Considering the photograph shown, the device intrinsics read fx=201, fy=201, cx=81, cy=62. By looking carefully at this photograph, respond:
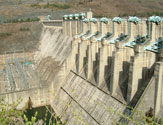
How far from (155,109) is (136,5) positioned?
96623 mm

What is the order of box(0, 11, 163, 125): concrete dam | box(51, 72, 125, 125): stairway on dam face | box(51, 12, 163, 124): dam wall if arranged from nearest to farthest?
box(0, 11, 163, 125): concrete dam
box(51, 12, 163, 124): dam wall
box(51, 72, 125, 125): stairway on dam face

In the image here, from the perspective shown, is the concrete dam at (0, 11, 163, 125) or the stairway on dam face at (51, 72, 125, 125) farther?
the stairway on dam face at (51, 72, 125, 125)

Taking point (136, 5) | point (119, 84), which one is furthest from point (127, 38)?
point (136, 5)

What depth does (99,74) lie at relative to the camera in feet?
75.8

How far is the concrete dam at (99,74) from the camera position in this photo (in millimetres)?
17094

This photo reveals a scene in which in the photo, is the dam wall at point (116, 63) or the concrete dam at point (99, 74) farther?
the dam wall at point (116, 63)

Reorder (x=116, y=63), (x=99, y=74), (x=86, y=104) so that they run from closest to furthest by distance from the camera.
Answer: (x=116, y=63)
(x=99, y=74)
(x=86, y=104)

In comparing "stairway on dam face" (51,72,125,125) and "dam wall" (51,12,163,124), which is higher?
"dam wall" (51,12,163,124)

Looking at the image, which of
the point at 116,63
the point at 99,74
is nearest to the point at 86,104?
the point at 99,74

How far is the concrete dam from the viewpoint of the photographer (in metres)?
17.1

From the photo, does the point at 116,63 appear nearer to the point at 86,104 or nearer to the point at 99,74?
the point at 99,74

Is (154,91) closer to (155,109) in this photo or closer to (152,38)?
(155,109)

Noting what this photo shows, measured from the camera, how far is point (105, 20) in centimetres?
2717

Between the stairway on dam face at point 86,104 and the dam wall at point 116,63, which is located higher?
the dam wall at point 116,63
